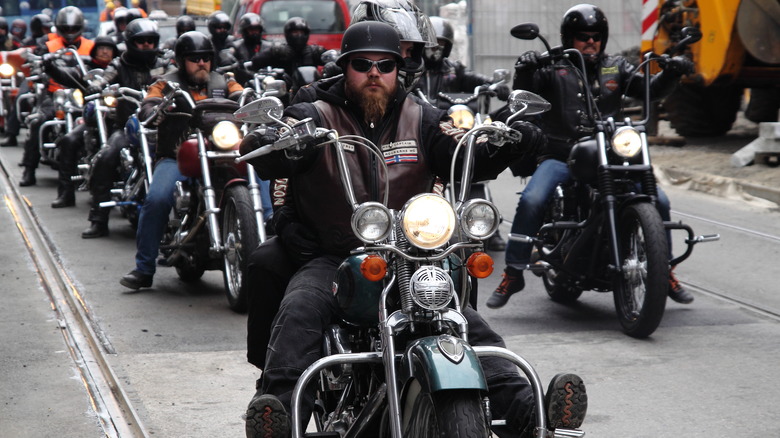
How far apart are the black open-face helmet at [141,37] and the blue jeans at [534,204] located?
15.3 ft

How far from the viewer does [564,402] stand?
334 centimetres

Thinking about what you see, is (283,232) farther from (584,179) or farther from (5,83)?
(5,83)

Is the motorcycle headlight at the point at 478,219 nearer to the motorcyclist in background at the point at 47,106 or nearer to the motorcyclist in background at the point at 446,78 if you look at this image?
the motorcyclist in background at the point at 446,78

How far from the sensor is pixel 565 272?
6883 mm

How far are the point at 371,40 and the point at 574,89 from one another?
3363 millimetres

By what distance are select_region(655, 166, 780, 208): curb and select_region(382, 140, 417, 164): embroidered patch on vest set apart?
7.66 meters

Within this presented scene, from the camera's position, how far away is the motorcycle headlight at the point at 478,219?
11.1 ft

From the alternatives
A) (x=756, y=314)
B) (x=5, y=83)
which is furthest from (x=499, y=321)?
(x=5, y=83)

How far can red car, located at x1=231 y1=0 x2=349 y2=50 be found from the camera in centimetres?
1622

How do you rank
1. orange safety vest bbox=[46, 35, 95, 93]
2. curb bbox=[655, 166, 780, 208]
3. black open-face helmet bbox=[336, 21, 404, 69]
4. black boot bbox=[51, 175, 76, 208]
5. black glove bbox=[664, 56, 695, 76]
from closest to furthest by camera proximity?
black open-face helmet bbox=[336, 21, 404, 69] < black glove bbox=[664, 56, 695, 76] < curb bbox=[655, 166, 780, 208] < black boot bbox=[51, 175, 76, 208] < orange safety vest bbox=[46, 35, 95, 93]

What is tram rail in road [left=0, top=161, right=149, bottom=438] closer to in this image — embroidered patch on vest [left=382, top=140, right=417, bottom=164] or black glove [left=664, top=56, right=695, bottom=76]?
embroidered patch on vest [left=382, top=140, right=417, bottom=164]

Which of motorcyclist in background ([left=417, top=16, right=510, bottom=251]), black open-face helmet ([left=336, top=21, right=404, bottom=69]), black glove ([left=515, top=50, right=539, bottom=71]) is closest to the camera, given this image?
black open-face helmet ([left=336, top=21, right=404, bottom=69])

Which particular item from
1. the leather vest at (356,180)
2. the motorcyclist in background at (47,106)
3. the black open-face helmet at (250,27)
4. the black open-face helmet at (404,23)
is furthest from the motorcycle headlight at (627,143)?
the motorcyclist in background at (47,106)

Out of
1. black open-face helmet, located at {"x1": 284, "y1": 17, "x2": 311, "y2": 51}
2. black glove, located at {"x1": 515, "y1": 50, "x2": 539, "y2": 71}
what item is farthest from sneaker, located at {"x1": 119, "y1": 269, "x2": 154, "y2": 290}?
black open-face helmet, located at {"x1": 284, "y1": 17, "x2": 311, "y2": 51}
